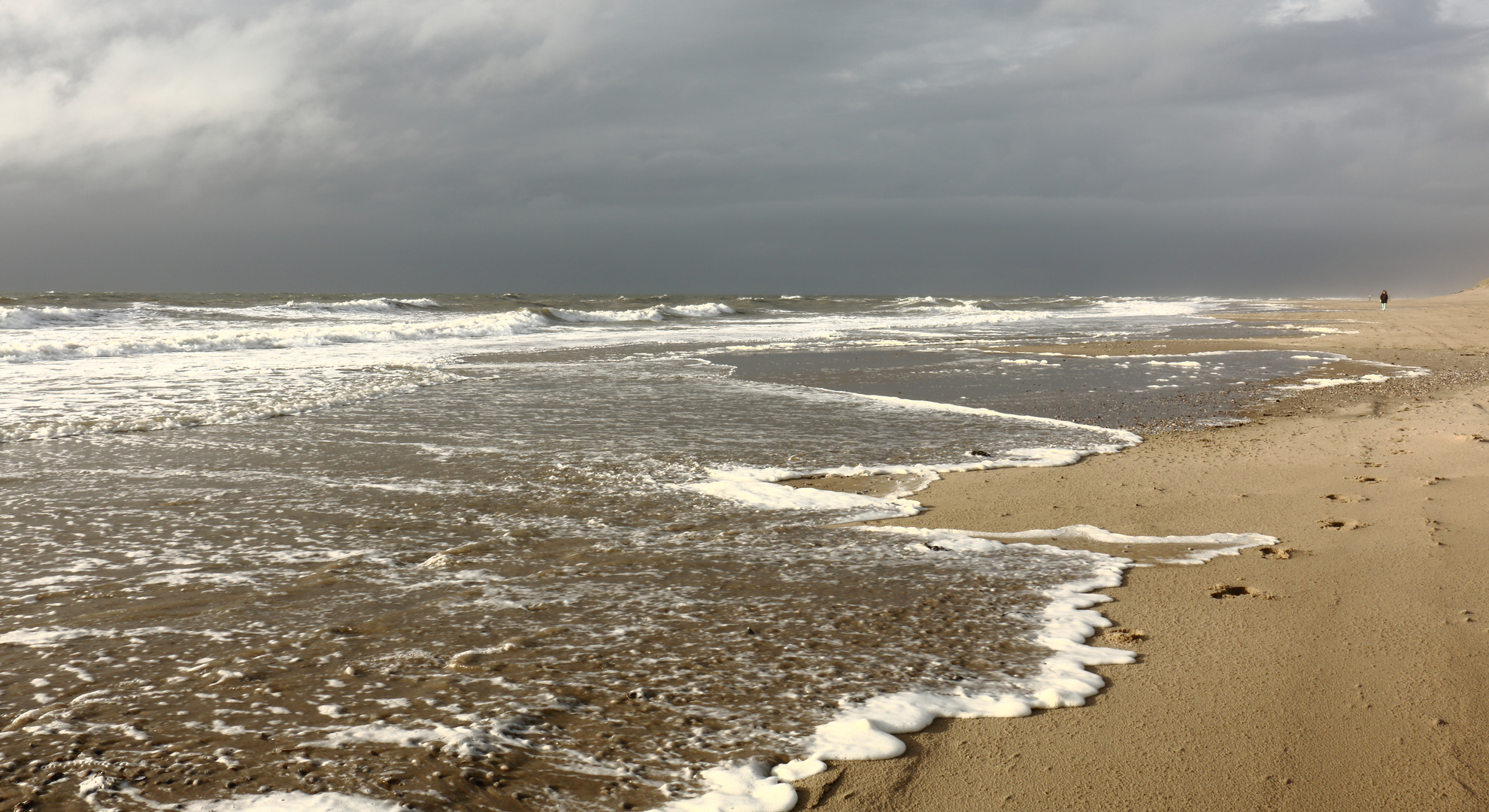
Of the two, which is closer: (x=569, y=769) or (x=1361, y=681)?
(x=569, y=769)

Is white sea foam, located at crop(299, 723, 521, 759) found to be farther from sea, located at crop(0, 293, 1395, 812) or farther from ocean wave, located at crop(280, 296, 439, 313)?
ocean wave, located at crop(280, 296, 439, 313)

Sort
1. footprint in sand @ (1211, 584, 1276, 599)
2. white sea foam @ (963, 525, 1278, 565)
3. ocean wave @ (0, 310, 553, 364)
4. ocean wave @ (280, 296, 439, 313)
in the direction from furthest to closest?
ocean wave @ (280, 296, 439, 313) < ocean wave @ (0, 310, 553, 364) < white sea foam @ (963, 525, 1278, 565) < footprint in sand @ (1211, 584, 1276, 599)

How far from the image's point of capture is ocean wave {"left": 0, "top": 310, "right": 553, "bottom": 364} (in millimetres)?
18156

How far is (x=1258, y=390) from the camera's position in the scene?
1231 centimetres

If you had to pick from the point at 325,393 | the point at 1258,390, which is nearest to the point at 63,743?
the point at 325,393

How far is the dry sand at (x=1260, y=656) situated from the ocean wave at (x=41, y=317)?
101 ft

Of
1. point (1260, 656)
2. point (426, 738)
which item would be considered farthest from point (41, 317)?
point (1260, 656)

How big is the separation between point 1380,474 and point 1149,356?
12546 millimetres

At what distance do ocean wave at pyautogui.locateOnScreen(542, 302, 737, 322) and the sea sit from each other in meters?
32.7

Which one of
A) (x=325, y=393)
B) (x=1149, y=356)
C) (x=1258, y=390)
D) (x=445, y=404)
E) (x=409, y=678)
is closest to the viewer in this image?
(x=409, y=678)

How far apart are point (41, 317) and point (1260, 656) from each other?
3517 cm

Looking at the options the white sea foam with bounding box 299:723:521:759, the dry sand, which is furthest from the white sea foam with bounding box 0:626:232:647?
the dry sand

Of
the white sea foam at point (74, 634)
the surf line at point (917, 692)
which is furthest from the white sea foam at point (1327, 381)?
the white sea foam at point (74, 634)

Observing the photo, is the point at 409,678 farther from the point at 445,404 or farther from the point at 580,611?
the point at 445,404
